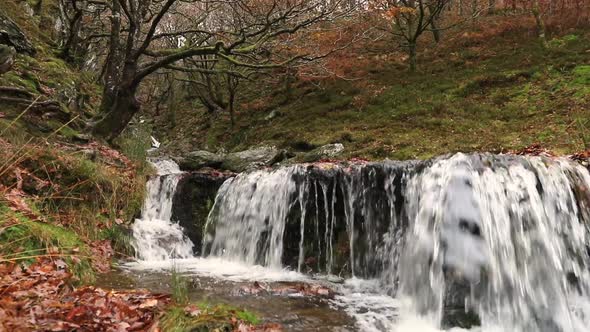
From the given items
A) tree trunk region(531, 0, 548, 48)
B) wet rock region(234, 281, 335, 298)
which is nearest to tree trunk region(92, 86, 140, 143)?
wet rock region(234, 281, 335, 298)

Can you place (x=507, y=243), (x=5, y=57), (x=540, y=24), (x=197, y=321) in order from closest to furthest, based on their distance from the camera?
(x=197, y=321), (x=507, y=243), (x=5, y=57), (x=540, y=24)

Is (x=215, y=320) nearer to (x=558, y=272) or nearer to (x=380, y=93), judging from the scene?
(x=558, y=272)

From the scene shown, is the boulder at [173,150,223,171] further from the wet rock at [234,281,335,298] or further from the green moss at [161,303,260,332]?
the green moss at [161,303,260,332]

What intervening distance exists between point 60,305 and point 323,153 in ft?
29.9

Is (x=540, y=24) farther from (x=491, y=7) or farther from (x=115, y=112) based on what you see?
(x=115, y=112)

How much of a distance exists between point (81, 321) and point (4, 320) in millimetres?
408

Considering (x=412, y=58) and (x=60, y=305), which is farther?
(x=412, y=58)

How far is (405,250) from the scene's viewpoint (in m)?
5.59

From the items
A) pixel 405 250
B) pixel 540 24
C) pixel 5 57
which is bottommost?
pixel 405 250

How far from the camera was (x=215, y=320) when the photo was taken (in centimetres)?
301

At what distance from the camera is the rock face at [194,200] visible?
Result: 8.38 meters

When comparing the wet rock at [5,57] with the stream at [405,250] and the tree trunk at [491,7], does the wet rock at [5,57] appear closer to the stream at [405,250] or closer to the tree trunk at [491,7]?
the stream at [405,250]

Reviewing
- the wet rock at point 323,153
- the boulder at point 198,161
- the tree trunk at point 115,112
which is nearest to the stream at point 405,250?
the tree trunk at point 115,112

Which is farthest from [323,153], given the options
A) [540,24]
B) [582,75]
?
[540,24]
